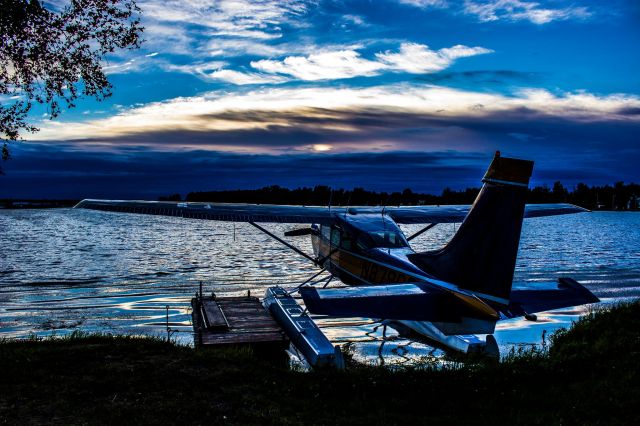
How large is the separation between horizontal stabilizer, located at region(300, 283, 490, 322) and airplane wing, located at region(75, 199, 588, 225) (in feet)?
15.5

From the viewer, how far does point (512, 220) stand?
24.5 ft

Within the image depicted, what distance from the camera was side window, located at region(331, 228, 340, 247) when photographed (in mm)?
13062

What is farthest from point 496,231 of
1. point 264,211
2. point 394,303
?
point 264,211

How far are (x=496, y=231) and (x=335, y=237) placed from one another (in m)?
6.06

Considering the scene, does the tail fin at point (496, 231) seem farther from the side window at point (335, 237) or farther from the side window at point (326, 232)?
the side window at point (326, 232)

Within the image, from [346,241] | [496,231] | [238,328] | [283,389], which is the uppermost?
[496,231]

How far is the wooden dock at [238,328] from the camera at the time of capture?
8.06 metres

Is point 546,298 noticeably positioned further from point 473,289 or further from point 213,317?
point 213,317

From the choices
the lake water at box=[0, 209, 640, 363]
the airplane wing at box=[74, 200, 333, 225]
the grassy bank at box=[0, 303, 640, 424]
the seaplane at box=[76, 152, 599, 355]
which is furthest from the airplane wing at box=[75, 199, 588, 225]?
the grassy bank at box=[0, 303, 640, 424]

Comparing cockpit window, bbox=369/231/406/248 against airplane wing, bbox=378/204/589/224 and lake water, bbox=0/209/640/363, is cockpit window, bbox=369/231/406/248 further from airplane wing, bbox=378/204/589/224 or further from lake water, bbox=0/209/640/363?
airplane wing, bbox=378/204/589/224

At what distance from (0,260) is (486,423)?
26183 millimetres

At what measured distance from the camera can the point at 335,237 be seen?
13.3 metres

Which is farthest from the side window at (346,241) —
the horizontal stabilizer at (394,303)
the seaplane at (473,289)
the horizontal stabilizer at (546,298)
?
the horizontal stabilizer at (546,298)

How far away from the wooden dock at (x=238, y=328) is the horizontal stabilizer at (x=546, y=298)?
132 inches
